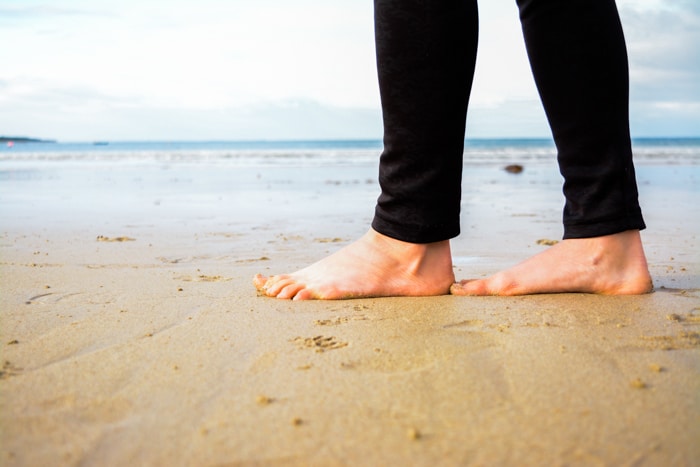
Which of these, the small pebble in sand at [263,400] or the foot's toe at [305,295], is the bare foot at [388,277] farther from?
the small pebble in sand at [263,400]

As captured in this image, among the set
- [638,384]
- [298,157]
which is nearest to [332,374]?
[638,384]

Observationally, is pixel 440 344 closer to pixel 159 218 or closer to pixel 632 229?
pixel 632 229

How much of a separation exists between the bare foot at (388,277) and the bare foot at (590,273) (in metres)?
0.07

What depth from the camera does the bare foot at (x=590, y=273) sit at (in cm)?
155

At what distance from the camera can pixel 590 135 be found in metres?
1.46

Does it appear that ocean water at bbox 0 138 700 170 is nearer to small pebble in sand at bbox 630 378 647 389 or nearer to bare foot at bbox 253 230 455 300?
bare foot at bbox 253 230 455 300

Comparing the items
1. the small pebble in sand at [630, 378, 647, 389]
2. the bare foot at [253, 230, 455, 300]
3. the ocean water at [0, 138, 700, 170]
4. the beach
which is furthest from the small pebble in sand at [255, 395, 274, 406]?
the ocean water at [0, 138, 700, 170]

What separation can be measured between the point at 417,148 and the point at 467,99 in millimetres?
160

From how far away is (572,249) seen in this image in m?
1.58

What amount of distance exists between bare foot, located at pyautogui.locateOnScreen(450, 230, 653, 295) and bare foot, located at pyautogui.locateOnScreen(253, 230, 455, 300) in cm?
7

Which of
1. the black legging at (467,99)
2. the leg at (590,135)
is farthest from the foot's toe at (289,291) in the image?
the leg at (590,135)

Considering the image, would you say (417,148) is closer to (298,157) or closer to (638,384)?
(638,384)

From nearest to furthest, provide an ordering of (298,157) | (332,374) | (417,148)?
(332,374), (417,148), (298,157)

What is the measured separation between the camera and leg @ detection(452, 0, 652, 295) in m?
1.43
